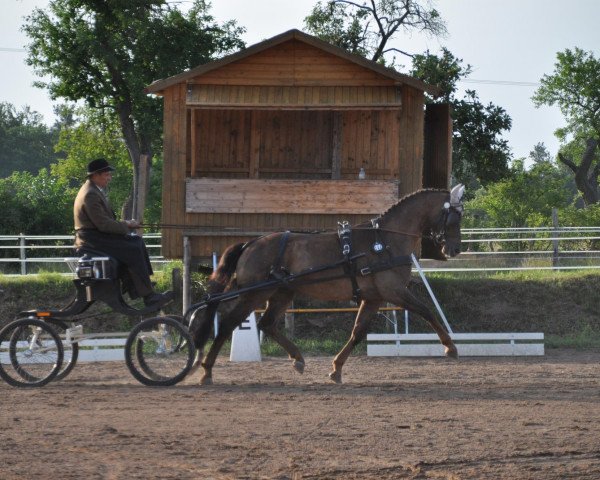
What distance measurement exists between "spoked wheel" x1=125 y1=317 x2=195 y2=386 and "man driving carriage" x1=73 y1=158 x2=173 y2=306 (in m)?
0.29

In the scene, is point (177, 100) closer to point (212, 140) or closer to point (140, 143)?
point (212, 140)

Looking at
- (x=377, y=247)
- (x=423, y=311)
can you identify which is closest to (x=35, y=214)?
(x=377, y=247)

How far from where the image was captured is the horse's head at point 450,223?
13.7 metres

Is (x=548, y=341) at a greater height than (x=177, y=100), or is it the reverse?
(x=177, y=100)

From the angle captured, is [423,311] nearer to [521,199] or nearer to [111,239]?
[111,239]

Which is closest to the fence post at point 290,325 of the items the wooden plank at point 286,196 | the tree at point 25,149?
the wooden plank at point 286,196

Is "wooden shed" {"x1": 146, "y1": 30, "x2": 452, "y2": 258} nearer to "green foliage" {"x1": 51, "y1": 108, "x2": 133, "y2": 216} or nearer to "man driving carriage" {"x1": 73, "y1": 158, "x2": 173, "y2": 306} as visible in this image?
"man driving carriage" {"x1": 73, "y1": 158, "x2": 173, "y2": 306}

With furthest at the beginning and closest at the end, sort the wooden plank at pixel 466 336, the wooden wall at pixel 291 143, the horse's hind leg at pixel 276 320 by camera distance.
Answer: the wooden wall at pixel 291 143 → the wooden plank at pixel 466 336 → the horse's hind leg at pixel 276 320

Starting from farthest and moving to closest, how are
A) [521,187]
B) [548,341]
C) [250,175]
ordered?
1. [521,187]
2. [250,175]
3. [548,341]

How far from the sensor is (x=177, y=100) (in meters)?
20.9

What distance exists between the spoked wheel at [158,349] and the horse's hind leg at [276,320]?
138 cm

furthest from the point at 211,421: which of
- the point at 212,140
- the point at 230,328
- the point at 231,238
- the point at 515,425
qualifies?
the point at 212,140

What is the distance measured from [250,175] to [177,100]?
212cm

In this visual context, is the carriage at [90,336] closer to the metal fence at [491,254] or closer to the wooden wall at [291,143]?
the wooden wall at [291,143]
